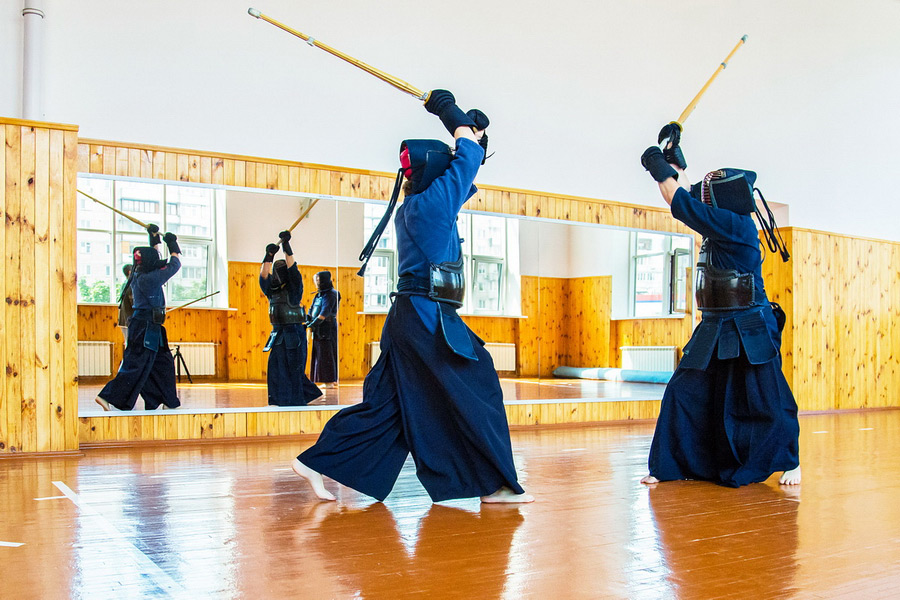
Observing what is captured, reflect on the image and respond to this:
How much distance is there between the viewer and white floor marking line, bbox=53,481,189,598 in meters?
1.73

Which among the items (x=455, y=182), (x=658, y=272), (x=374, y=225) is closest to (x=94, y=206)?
(x=374, y=225)

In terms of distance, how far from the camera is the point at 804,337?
7.04m

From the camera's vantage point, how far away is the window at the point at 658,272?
639 cm

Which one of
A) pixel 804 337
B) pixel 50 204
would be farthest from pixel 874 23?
pixel 50 204

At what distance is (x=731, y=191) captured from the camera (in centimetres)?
322

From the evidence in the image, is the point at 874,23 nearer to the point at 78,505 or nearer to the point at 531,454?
the point at 531,454

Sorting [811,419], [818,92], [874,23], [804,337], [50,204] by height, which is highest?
[874,23]

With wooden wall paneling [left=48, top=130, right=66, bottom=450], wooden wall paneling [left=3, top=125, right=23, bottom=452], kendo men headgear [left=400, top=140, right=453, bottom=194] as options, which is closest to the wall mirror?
wooden wall paneling [left=48, top=130, right=66, bottom=450]

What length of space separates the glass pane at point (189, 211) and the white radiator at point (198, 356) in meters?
0.65

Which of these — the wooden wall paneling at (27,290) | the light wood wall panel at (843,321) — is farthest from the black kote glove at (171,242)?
the light wood wall panel at (843,321)

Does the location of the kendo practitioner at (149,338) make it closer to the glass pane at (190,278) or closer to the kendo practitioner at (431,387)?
the glass pane at (190,278)

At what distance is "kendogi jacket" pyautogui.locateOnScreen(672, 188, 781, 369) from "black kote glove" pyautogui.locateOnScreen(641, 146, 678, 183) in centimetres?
10

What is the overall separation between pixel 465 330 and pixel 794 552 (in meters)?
1.26

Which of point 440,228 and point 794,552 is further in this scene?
point 440,228
